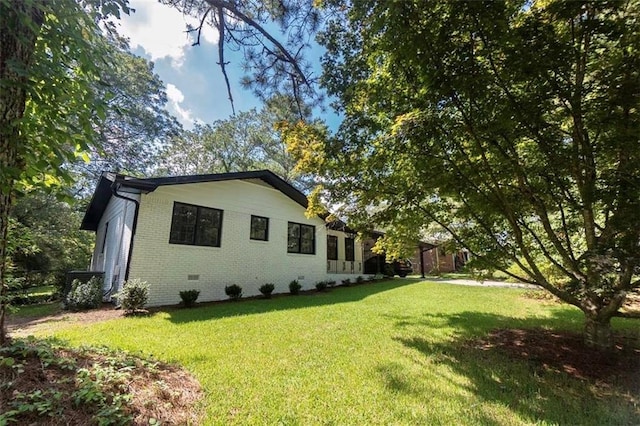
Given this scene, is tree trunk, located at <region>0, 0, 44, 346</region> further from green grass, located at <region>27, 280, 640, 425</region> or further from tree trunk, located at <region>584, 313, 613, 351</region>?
tree trunk, located at <region>584, 313, 613, 351</region>

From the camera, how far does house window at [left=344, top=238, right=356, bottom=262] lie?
17938mm

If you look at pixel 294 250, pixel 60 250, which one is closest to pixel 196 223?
pixel 294 250

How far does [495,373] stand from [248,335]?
158 inches

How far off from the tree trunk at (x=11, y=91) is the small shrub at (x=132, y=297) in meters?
4.77

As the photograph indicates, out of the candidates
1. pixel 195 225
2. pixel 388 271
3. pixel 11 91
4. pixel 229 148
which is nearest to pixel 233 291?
pixel 195 225

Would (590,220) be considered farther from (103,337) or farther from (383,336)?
(103,337)

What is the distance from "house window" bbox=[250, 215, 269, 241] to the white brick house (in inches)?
1.6

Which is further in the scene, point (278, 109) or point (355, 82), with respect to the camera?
point (278, 109)

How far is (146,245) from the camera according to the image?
8.78 meters

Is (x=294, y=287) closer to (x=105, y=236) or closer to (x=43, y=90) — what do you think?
(x=105, y=236)

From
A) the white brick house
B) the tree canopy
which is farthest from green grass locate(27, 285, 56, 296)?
the tree canopy

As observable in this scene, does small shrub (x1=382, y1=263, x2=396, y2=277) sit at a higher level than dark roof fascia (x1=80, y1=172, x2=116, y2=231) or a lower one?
lower

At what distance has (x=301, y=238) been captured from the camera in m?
13.8

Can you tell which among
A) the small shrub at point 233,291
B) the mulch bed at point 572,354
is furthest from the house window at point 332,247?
the mulch bed at point 572,354
